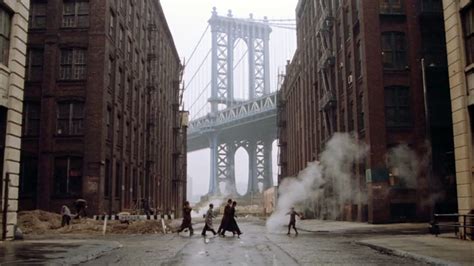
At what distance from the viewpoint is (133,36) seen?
43.5 metres

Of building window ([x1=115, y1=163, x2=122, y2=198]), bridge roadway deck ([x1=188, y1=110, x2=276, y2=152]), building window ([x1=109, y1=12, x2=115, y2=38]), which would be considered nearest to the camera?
building window ([x1=109, y1=12, x2=115, y2=38])

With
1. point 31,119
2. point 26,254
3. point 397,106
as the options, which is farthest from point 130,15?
point 26,254

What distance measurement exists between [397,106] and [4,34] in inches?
902

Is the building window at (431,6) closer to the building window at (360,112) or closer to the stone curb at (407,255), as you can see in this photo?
the building window at (360,112)

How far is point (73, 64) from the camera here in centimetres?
3309

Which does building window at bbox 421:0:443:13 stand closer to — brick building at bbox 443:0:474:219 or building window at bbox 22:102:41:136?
brick building at bbox 443:0:474:219

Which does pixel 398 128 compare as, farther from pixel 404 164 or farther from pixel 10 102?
pixel 10 102

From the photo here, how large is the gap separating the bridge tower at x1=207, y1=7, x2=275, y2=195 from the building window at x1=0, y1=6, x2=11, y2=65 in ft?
330

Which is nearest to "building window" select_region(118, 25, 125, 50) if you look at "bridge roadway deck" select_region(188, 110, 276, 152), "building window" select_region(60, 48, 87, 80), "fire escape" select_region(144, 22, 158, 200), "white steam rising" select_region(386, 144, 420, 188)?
"building window" select_region(60, 48, 87, 80)

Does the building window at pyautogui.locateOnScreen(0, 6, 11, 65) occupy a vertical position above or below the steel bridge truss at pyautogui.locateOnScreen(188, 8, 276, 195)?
below

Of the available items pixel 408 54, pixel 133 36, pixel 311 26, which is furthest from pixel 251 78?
pixel 408 54

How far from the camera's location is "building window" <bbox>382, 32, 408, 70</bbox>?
109 feet

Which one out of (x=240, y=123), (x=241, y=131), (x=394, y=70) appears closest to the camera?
(x=394, y=70)

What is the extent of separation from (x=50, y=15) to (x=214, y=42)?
367 ft
